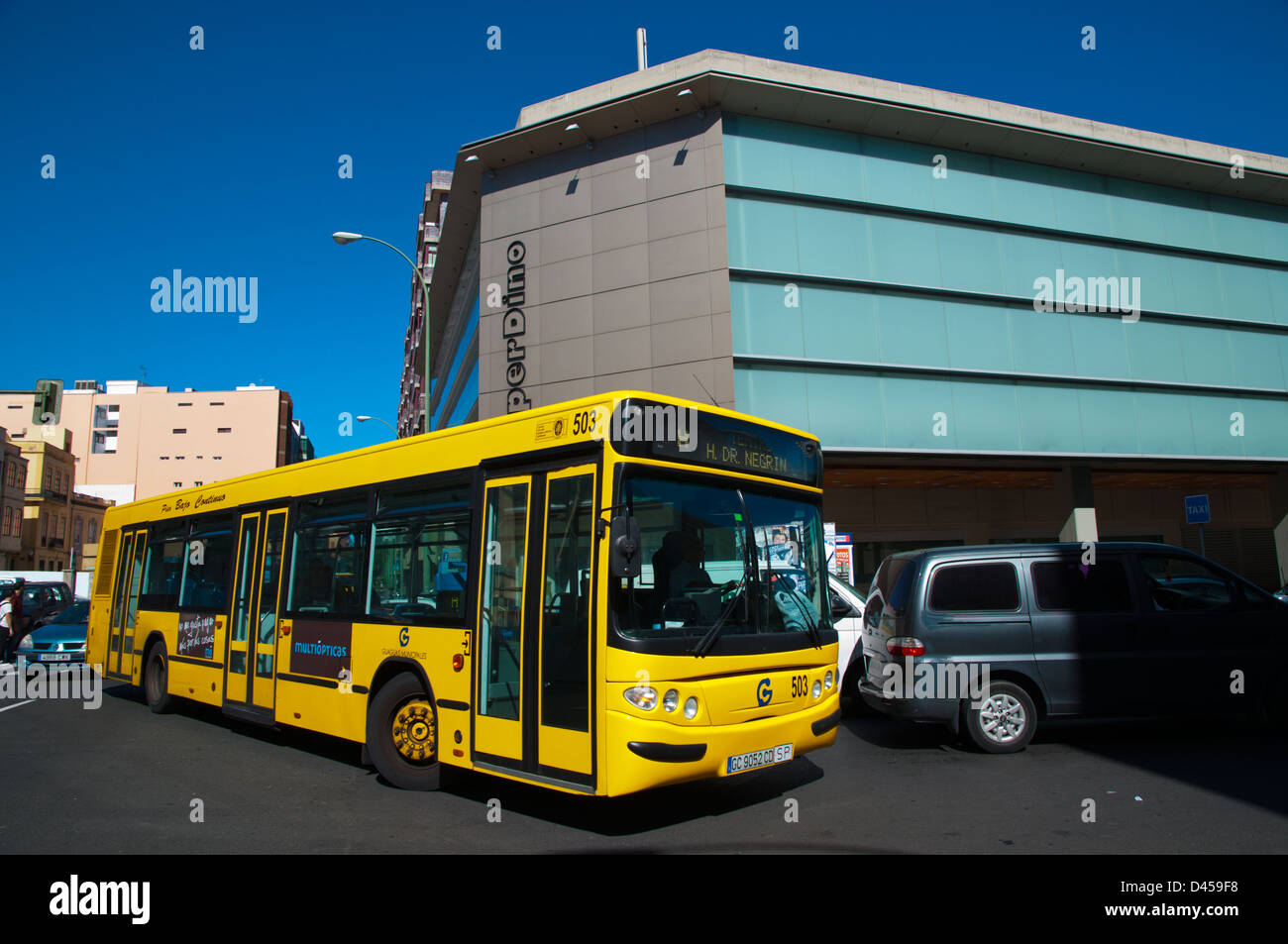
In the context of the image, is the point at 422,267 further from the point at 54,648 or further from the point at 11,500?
the point at 54,648

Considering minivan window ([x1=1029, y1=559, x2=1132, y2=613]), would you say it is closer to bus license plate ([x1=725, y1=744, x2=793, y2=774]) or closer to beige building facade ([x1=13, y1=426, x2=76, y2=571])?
bus license plate ([x1=725, y1=744, x2=793, y2=774])

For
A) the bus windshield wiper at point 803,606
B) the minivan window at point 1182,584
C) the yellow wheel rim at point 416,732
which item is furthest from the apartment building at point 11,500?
the minivan window at point 1182,584

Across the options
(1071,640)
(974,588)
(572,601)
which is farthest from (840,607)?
(572,601)

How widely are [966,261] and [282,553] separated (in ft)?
67.2

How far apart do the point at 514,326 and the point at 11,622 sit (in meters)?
13.6

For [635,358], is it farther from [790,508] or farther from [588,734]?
[588,734]

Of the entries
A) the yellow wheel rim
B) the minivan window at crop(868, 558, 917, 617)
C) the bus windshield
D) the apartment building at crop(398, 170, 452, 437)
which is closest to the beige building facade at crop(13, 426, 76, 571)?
the apartment building at crop(398, 170, 452, 437)

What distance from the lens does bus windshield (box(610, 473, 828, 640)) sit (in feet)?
18.0

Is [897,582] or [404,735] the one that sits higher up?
[897,582]

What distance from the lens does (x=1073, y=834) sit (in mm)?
5441

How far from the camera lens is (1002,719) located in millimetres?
8094

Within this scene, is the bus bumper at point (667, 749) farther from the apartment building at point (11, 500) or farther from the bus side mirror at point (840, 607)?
the apartment building at point (11, 500)

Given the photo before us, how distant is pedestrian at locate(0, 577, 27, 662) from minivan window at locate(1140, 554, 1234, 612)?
68.2 ft

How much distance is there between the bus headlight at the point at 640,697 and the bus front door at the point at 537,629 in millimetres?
316
